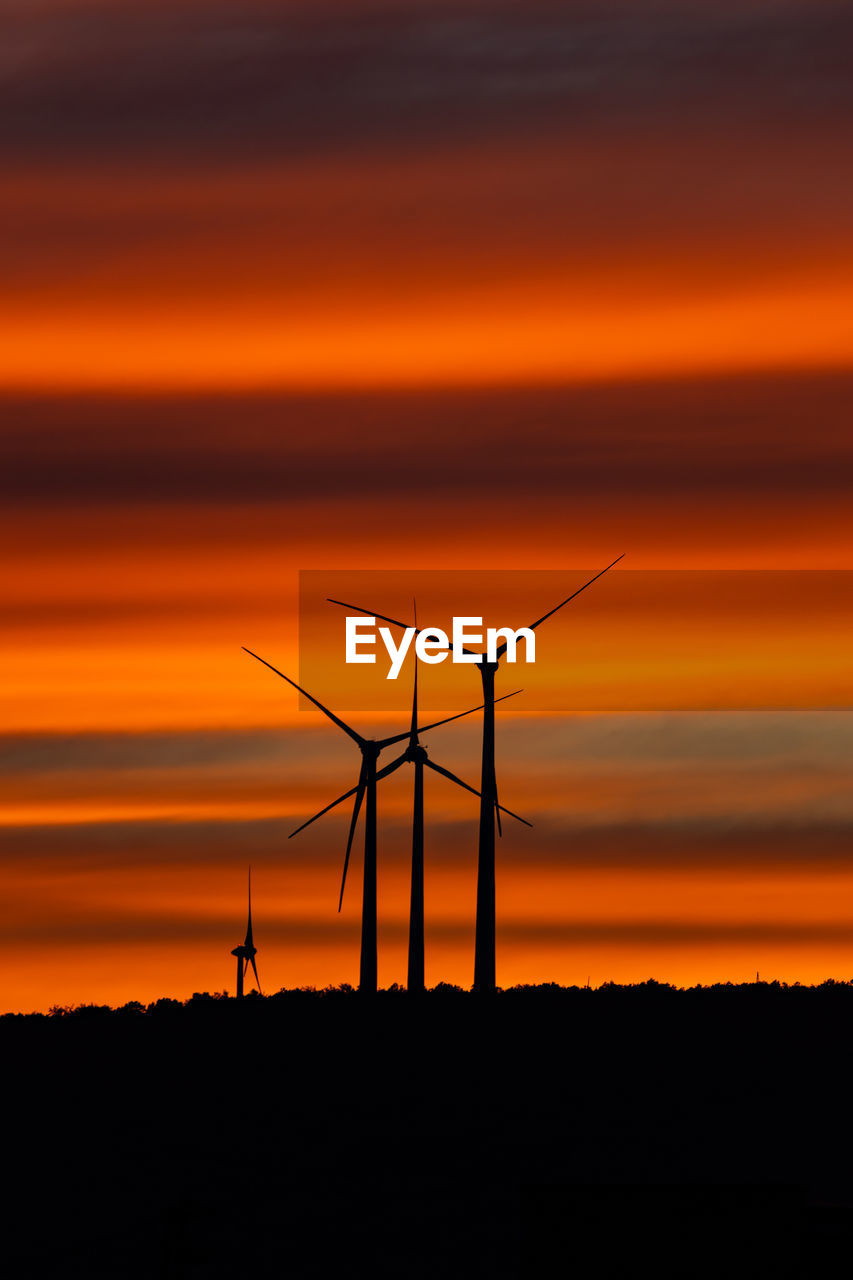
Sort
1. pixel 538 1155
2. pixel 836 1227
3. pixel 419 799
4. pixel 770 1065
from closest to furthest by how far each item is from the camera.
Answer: pixel 836 1227
pixel 538 1155
pixel 770 1065
pixel 419 799

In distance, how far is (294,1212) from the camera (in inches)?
2729

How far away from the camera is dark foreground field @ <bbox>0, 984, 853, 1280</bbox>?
64812mm

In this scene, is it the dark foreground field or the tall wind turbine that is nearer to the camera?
the dark foreground field

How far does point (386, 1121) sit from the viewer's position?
84.1 m

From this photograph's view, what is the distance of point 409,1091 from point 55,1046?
26.7m

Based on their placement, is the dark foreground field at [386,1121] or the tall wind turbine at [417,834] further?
the tall wind turbine at [417,834]

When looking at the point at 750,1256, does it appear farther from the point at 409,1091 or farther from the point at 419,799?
the point at 419,799

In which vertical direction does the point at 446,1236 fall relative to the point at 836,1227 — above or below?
below

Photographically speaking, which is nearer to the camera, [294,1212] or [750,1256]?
[750,1256]

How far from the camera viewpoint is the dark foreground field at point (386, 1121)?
64.8m

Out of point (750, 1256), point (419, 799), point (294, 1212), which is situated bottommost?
point (294, 1212)

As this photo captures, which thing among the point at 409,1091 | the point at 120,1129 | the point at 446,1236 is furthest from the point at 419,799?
the point at 446,1236

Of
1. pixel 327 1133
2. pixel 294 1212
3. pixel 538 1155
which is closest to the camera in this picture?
pixel 294 1212

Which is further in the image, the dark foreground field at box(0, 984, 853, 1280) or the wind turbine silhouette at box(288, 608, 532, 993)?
the wind turbine silhouette at box(288, 608, 532, 993)
